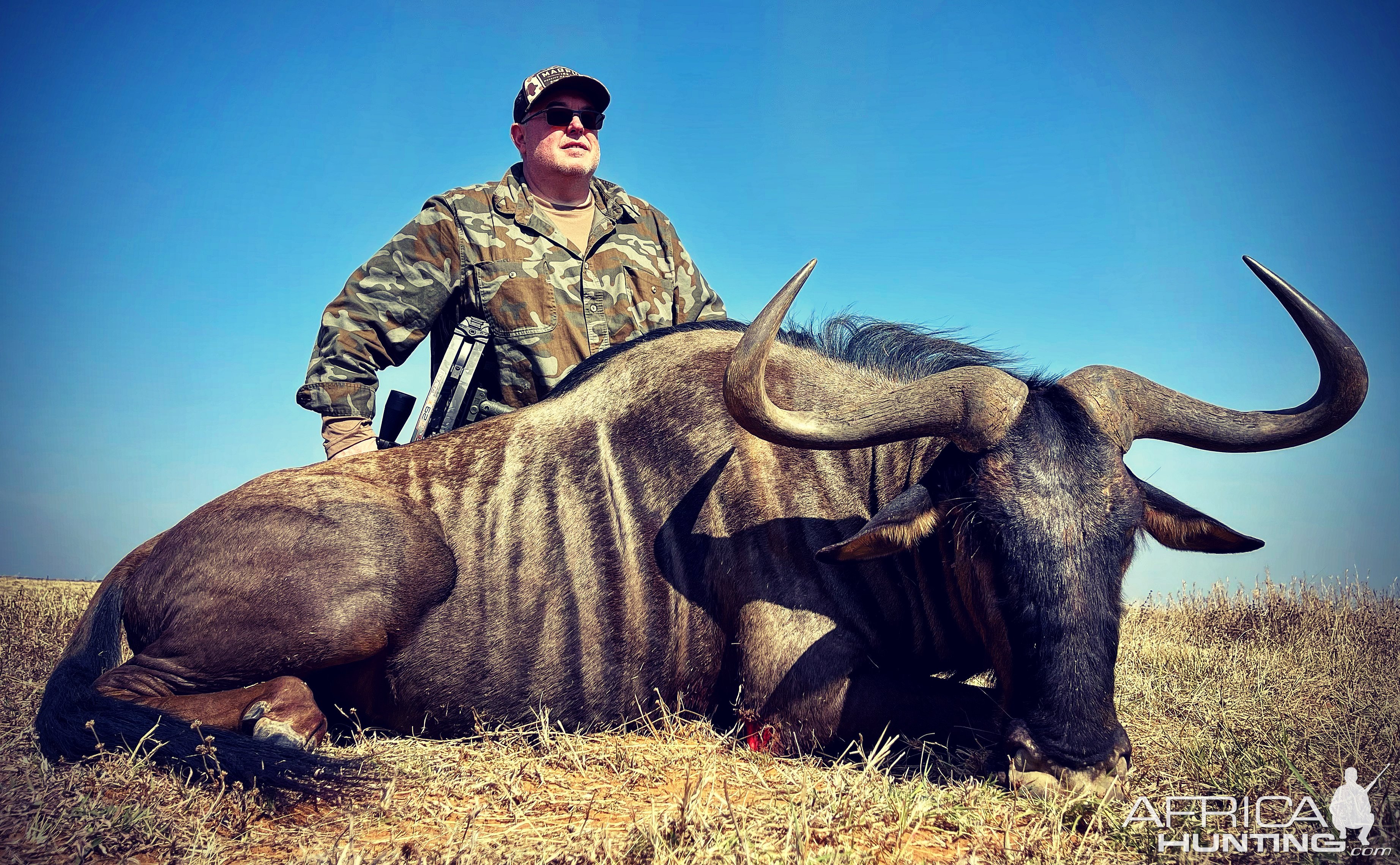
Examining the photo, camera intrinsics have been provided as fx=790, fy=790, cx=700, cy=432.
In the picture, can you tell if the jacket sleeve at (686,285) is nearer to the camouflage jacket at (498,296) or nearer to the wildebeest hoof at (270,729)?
the camouflage jacket at (498,296)

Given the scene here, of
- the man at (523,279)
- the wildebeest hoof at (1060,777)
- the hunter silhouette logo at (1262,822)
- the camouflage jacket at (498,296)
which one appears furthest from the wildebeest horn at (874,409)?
the man at (523,279)

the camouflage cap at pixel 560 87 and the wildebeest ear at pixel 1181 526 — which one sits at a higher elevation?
the camouflage cap at pixel 560 87

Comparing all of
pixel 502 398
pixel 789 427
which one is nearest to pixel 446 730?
pixel 789 427

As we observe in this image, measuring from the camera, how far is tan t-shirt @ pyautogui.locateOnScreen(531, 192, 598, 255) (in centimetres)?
584

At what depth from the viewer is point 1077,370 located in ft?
10.9

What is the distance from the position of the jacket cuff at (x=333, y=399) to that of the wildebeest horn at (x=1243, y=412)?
156 inches

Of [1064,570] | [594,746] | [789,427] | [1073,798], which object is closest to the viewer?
[1073,798]

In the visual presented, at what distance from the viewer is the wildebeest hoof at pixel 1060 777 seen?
2496mm

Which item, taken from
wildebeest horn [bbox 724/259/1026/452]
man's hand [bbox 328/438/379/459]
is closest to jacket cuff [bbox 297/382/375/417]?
man's hand [bbox 328/438/379/459]

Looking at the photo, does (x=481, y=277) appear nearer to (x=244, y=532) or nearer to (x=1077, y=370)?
(x=244, y=532)

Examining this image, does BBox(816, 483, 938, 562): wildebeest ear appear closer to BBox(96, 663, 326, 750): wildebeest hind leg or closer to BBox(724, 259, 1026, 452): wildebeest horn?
BBox(724, 259, 1026, 452): wildebeest horn

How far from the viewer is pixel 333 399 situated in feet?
15.8

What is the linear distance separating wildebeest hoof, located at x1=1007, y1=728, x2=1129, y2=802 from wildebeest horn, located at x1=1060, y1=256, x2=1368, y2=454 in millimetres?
1221

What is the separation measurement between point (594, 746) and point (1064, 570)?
1.96 metres
